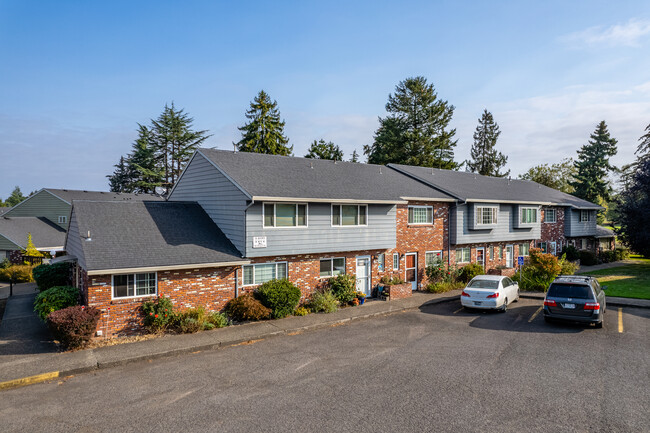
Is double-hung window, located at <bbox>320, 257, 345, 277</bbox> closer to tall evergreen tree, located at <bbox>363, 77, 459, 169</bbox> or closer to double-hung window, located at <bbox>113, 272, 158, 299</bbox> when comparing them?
double-hung window, located at <bbox>113, 272, 158, 299</bbox>

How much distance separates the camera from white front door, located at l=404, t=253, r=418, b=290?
22.2 metres

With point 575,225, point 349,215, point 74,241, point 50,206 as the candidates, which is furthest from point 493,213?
point 50,206

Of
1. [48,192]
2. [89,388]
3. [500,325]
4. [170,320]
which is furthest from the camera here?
[48,192]

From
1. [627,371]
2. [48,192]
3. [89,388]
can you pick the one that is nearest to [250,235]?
[89,388]

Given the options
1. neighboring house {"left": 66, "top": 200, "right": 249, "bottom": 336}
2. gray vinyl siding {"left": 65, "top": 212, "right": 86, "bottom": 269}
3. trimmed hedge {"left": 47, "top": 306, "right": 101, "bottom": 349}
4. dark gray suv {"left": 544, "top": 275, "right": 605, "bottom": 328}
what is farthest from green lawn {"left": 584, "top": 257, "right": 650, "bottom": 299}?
gray vinyl siding {"left": 65, "top": 212, "right": 86, "bottom": 269}

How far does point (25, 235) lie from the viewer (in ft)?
107

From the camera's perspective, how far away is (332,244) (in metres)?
18.0

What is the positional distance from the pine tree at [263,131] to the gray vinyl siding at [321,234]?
102 feet

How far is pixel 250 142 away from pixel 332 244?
32.7m

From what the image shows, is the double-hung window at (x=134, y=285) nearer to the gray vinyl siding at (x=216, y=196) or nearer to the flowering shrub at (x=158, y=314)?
the flowering shrub at (x=158, y=314)

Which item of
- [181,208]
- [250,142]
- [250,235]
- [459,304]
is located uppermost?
[250,142]

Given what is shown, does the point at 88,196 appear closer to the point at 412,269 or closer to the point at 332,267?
the point at 332,267

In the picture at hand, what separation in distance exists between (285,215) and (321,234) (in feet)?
6.53

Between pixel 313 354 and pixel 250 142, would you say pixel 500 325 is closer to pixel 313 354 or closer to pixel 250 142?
pixel 313 354
